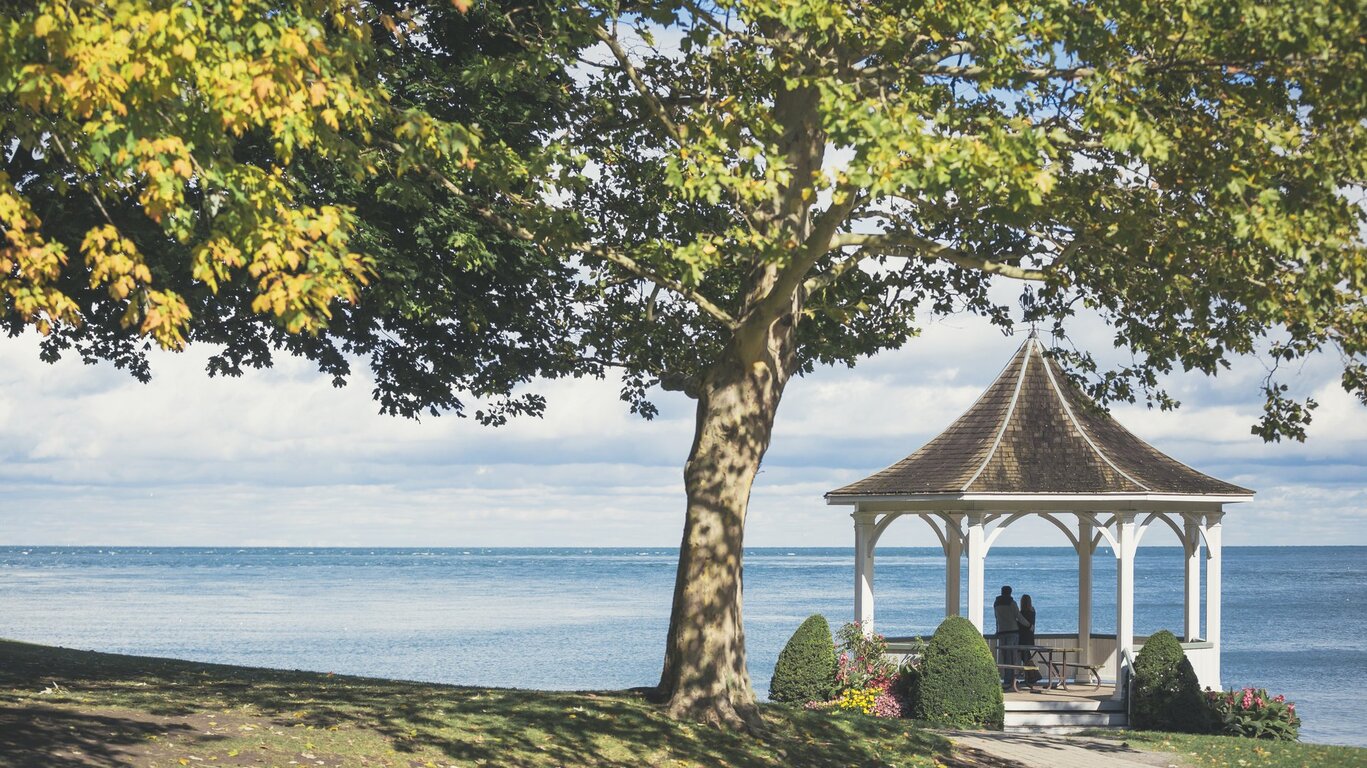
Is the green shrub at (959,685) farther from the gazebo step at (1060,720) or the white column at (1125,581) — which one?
the white column at (1125,581)

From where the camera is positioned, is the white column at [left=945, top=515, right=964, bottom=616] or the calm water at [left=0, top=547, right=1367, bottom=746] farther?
the calm water at [left=0, top=547, right=1367, bottom=746]

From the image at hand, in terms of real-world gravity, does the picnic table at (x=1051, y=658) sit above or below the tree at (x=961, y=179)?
below

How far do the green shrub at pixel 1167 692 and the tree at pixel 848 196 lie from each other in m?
4.14

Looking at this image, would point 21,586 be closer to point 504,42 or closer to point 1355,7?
point 504,42

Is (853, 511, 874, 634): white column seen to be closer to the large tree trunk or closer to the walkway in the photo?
the walkway

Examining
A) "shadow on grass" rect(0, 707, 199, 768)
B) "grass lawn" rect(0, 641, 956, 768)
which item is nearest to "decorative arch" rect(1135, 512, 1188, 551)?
"grass lawn" rect(0, 641, 956, 768)

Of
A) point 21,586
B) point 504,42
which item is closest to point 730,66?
point 504,42

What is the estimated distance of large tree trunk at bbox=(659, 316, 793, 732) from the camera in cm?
1366

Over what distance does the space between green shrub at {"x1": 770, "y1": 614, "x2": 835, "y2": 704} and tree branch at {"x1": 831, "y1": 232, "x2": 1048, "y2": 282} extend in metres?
7.67

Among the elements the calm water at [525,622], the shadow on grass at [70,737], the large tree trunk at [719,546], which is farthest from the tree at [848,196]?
the calm water at [525,622]

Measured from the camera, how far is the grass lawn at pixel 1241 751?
16.8 meters

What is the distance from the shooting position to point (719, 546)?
13641 mm

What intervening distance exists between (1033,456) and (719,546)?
9.10 m

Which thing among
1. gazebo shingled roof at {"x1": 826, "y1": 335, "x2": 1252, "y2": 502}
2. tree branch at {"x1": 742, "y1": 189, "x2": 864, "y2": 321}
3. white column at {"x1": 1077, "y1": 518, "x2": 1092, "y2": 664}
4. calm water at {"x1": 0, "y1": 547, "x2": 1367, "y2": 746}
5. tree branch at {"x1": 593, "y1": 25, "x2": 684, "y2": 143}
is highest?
tree branch at {"x1": 593, "y1": 25, "x2": 684, "y2": 143}
